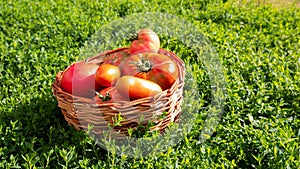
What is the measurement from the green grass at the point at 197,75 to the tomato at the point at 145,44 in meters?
0.64

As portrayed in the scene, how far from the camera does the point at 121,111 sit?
272 centimetres

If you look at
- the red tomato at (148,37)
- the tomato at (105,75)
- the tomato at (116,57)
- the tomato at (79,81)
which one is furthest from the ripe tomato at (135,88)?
the red tomato at (148,37)

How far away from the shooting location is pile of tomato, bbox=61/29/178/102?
280 cm

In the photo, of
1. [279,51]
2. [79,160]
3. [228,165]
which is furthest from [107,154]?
[279,51]

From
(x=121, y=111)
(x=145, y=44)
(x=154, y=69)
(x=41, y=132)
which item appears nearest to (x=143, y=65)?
(x=154, y=69)

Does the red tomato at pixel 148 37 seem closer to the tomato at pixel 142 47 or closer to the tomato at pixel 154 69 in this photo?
the tomato at pixel 142 47

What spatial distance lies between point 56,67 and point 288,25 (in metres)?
2.81

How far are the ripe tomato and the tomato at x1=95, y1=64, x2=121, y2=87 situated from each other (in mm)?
109

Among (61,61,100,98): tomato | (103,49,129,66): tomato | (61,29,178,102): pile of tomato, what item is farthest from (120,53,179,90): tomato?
(61,61,100,98): tomato

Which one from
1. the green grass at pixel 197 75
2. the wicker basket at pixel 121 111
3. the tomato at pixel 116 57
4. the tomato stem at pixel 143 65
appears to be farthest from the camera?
the tomato at pixel 116 57

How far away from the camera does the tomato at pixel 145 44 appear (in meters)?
3.22

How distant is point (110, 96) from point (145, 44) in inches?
24.3

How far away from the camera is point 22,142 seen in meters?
2.91

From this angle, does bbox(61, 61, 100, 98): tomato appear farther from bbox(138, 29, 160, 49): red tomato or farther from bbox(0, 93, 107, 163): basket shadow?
→ bbox(138, 29, 160, 49): red tomato
